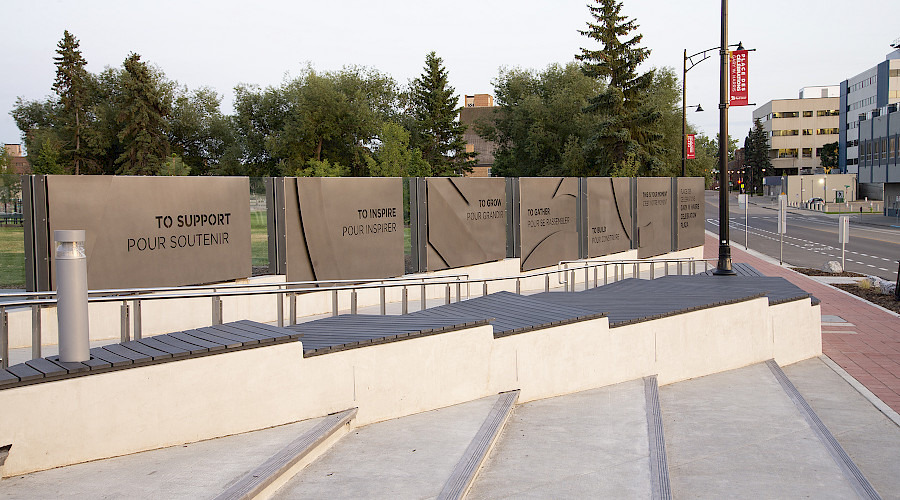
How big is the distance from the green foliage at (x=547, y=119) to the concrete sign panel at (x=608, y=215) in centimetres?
3482

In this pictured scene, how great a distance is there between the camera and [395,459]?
6133mm

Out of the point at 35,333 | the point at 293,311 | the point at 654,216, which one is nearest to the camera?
the point at 35,333

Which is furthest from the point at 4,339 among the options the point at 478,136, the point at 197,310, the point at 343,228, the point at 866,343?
the point at 478,136

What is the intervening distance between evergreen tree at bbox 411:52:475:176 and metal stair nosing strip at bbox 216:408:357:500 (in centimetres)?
6831

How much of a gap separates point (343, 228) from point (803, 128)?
161 meters

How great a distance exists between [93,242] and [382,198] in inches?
235

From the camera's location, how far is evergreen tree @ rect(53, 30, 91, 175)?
2606 inches

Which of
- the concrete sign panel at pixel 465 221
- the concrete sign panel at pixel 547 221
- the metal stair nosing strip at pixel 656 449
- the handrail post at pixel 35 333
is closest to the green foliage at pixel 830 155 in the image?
the concrete sign panel at pixel 547 221

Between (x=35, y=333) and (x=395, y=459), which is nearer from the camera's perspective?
(x=395, y=459)

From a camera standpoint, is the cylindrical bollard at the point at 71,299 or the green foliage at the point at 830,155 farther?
the green foliage at the point at 830,155

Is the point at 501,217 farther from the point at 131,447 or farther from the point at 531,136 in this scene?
the point at 531,136

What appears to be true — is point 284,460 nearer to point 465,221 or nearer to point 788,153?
point 465,221

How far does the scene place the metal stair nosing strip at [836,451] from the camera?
629 centimetres

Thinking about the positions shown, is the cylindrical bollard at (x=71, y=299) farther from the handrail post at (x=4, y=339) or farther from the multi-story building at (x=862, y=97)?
the multi-story building at (x=862, y=97)
